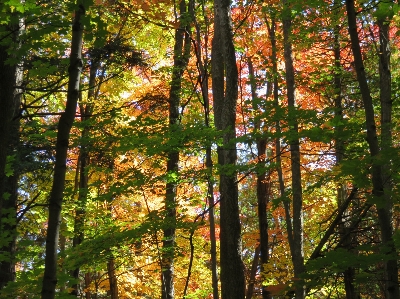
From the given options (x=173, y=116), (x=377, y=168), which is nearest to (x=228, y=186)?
(x=377, y=168)

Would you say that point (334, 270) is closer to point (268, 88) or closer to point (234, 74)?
point (234, 74)

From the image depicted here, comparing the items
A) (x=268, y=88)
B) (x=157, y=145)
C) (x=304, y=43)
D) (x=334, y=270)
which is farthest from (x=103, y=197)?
(x=268, y=88)

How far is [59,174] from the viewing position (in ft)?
12.4

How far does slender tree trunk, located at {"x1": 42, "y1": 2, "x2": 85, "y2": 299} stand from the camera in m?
3.62

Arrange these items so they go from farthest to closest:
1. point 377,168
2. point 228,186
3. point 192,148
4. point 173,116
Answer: point 173,116
point 228,186
point 192,148
point 377,168

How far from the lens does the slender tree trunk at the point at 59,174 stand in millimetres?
3625

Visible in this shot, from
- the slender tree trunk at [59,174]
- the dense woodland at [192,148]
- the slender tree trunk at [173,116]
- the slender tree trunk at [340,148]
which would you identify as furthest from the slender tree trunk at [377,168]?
the slender tree trunk at [173,116]

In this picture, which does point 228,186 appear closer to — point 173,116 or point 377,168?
point 377,168

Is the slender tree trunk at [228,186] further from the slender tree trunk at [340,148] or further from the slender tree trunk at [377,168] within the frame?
the slender tree trunk at [377,168]

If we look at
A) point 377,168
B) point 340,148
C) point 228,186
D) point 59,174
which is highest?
point 340,148

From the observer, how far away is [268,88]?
15289 mm

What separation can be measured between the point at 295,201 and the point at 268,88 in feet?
21.9

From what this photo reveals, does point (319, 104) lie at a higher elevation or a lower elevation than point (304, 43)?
higher

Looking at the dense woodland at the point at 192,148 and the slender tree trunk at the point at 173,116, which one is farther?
the slender tree trunk at the point at 173,116
